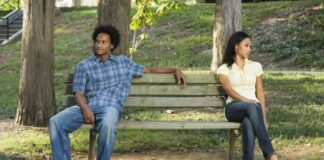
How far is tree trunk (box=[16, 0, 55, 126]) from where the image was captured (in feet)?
26.9

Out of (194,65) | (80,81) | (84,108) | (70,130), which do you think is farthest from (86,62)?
Answer: (194,65)

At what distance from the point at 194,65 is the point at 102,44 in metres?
10.6

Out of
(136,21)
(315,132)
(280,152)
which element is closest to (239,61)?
(280,152)

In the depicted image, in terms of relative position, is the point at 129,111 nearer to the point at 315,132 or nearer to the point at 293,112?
the point at 293,112

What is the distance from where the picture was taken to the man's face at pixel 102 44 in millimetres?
6355

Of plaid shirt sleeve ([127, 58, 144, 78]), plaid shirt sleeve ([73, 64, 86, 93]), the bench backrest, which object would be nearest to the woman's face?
the bench backrest

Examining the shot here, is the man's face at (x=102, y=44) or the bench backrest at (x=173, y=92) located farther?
the bench backrest at (x=173, y=92)

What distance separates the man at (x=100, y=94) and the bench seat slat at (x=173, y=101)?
366 mm

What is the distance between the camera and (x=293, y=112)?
9.20 m

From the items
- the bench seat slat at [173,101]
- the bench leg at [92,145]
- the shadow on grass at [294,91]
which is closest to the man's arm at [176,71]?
the bench seat slat at [173,101]

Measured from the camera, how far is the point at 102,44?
20.9 ft

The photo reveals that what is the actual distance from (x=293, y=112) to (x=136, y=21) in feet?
10.5

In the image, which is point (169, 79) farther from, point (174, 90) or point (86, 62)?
point (86, 62)

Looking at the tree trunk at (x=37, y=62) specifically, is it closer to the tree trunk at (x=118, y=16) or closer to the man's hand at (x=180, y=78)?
the tree trunk at (x=118, y=16)
